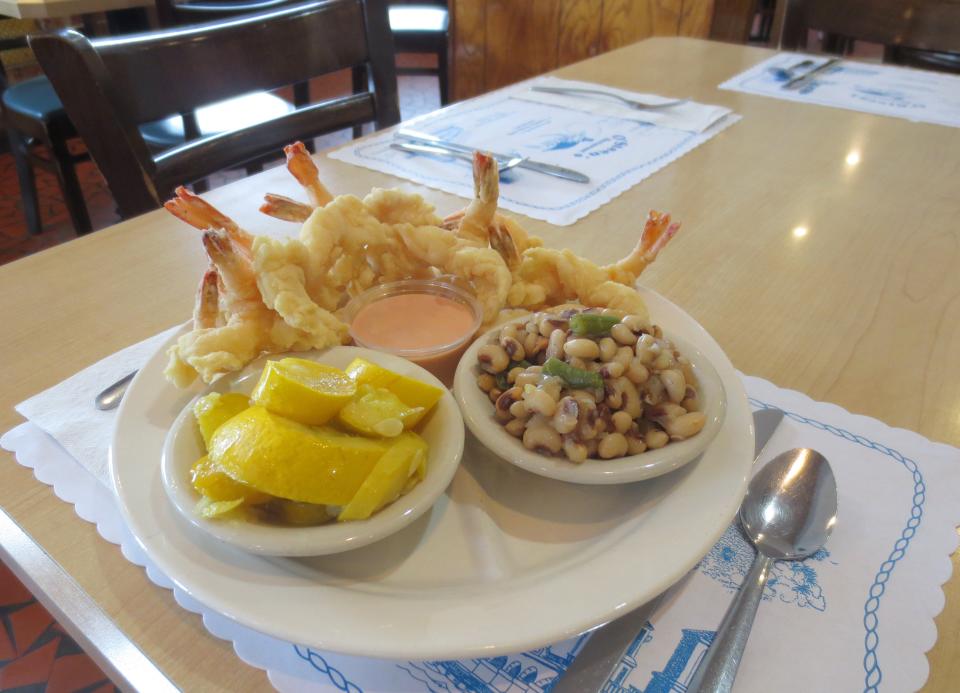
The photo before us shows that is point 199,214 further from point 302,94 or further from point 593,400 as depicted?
point 302,94

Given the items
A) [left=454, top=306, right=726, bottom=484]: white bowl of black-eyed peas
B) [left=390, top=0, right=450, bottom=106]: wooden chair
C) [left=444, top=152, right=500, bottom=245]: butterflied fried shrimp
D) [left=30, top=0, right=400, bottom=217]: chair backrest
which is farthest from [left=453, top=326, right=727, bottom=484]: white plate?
[left=390, top=0, right=450, bottom=106]: wooden chair

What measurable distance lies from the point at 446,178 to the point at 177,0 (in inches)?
119

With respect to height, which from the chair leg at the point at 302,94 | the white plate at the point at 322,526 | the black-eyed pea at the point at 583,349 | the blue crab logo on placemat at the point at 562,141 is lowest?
the chair leg at the point at 302,94

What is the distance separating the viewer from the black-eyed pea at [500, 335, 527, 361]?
32.8 inches

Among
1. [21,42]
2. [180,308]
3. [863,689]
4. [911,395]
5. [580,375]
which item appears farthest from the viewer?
[21,42]

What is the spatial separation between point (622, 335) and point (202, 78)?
1376 millimetres

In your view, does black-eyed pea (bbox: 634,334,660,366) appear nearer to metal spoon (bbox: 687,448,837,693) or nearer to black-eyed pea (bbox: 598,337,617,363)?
black-eyed pea (bbox: 598,337,617,363)

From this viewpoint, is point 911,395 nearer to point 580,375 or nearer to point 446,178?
point 580,375

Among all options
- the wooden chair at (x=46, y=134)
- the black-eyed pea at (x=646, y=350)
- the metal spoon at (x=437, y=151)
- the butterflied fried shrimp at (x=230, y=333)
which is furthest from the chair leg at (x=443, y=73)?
the black-eyed pea at (x=646, y=350)

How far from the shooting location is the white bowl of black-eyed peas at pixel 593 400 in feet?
2.40

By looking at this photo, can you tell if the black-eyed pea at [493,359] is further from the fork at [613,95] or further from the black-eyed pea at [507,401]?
the fork at [613,95]

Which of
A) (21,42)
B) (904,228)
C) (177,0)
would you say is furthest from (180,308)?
(21,42)

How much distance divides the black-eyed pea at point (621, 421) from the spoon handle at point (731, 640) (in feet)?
0.67

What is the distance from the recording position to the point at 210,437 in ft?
2.36
